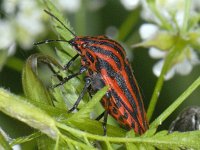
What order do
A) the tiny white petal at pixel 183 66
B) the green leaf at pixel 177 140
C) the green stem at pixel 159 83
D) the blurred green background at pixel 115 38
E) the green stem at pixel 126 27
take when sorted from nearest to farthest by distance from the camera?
the green leaf at pixel 177 140, the green stem at pixel 159 83, the tiny white petal at pixel 183 66, the green stem at pixel 126 27, the blurred green background at pixel 115 38

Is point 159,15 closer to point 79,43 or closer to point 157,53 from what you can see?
point 157,53

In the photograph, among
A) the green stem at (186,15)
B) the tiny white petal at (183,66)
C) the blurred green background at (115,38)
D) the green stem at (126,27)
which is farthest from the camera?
the blurred green background at (115,38)

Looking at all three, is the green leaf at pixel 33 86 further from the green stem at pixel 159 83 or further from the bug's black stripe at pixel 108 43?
the green stem at pixel 159 83

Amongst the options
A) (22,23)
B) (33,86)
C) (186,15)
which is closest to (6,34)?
(22,23)

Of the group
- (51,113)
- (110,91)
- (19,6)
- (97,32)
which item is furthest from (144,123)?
(97,32)

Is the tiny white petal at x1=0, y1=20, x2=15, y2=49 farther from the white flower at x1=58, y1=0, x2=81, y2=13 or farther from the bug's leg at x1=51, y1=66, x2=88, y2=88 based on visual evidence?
the bug's leg at x1=51, y1=66, x2=88, y2=88

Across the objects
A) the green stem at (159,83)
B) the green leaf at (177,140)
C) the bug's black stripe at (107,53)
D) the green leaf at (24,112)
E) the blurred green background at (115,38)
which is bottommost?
the blurred green background at (115,38)

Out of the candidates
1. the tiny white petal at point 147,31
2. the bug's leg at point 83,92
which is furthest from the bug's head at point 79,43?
the tiny white petal at point 147,31
